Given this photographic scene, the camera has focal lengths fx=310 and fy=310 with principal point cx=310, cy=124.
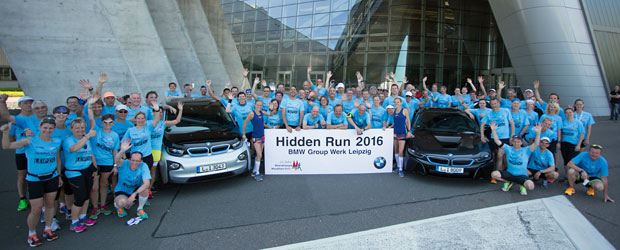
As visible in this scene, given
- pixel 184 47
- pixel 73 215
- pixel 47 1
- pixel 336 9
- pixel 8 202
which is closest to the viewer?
pixel 73 215

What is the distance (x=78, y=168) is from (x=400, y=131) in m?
5.57

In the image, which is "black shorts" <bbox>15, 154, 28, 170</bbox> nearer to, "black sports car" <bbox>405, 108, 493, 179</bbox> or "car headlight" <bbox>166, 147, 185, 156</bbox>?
"car headlight" <bbox>166, 147, 185, 156</bbox>

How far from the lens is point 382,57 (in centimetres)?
2788

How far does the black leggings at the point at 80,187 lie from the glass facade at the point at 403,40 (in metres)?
25.9

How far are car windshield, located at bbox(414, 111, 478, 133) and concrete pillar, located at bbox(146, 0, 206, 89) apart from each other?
13022 millimetres

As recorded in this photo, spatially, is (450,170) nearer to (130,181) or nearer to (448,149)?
(448,149)

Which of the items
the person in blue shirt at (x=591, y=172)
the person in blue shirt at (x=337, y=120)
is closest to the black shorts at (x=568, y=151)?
the person in blue shirt at (x=591, y=172)

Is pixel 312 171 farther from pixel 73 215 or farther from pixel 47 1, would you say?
pixel 47 1

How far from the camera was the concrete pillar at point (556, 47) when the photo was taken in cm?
1459

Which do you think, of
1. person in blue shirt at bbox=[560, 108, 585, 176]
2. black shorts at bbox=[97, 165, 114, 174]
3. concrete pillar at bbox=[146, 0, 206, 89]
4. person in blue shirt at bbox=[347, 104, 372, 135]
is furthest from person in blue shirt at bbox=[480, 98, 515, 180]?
→ concrete pillar at bbox=[146, 0, 206, 89]

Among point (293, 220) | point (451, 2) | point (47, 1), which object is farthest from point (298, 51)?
point (293, 220)

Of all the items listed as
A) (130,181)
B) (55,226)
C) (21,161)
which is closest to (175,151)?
(130,181)

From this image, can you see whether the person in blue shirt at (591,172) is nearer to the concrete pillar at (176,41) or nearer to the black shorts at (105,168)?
the black shorts at (105,168)

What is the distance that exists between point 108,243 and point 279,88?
563cm
